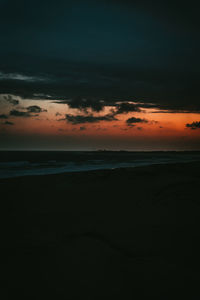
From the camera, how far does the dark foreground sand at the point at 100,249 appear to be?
7.38ft

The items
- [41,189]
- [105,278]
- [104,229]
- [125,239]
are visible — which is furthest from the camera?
[41,189]

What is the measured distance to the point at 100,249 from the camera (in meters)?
2.95

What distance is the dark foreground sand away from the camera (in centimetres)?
225

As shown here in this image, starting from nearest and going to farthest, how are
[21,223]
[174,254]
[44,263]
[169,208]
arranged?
1. [44,263]
2. [174,254]
3. [21,223]
4. [169,208]

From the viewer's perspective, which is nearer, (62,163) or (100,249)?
(100,249)

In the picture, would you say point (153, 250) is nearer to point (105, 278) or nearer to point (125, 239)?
point (125, 239)

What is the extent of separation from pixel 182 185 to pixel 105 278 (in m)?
5.41

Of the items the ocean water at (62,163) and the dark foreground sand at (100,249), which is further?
the ocean water at (62,163)

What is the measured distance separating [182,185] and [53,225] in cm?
482

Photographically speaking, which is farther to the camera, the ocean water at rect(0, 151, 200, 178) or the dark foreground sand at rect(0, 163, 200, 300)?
the ocean water at rect(0, 151, 200, 178)

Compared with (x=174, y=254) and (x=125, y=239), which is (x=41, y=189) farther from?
(x=174, y=254)

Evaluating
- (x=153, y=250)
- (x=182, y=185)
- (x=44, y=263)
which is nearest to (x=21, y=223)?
(x=44, y=263)

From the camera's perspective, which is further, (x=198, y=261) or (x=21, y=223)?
(x=21, y=223)

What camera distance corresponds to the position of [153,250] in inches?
116
